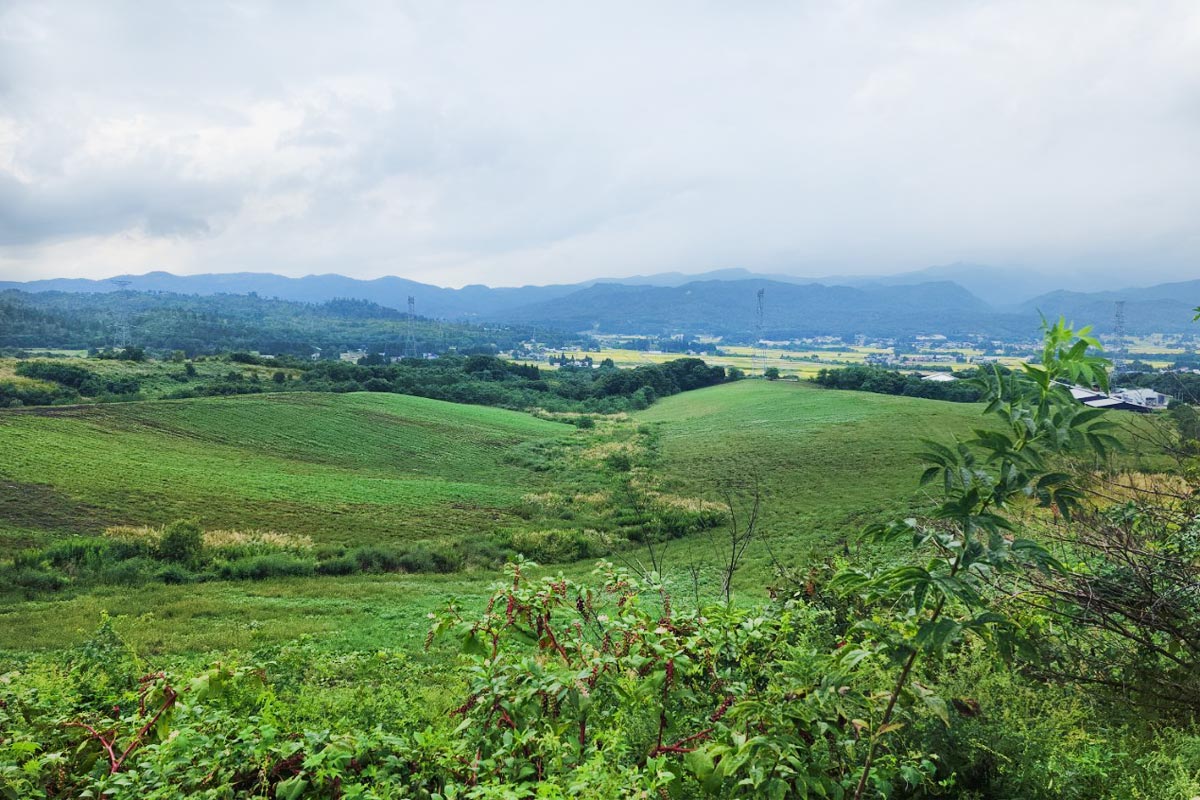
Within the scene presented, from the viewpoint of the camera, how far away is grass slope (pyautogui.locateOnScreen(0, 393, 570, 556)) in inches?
1037

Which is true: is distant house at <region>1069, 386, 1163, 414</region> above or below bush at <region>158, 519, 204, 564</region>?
above

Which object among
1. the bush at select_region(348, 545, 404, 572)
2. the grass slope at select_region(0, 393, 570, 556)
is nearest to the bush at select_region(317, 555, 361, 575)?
the bush at select_region(348, 545, 404, 572)

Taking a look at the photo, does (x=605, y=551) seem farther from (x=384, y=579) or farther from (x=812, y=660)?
(x=812, y=660)

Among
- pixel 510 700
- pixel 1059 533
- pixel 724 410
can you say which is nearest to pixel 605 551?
pixel 1059 533

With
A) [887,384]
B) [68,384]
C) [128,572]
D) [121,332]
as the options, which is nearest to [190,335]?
[121,332]

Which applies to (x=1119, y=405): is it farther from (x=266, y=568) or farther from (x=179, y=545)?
(x=179, y=545)

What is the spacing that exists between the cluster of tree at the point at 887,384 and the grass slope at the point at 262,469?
38188 millimetres

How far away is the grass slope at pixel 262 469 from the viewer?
26.3m

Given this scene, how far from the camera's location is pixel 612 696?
322cm

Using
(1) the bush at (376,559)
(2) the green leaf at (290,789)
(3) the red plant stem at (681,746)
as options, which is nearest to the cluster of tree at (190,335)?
(1) the bush at (376,559)

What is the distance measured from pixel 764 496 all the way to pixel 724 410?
33658mm

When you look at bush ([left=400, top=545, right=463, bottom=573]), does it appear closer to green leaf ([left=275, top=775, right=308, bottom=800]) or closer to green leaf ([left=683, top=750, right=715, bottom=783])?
green leaf ([left=275, top=775, right=308, bottom=800])

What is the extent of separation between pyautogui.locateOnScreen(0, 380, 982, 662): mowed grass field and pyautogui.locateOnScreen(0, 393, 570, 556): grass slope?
140 millimetres

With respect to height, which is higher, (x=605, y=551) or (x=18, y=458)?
(x=18, y=458)
